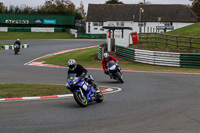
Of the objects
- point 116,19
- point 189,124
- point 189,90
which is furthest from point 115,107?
point 116,19

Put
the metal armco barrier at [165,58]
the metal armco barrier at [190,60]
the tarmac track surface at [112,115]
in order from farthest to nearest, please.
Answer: the metal armco barrier at [165,58], the metal armco barrier at [190,60], the tarmac track surface at [112,115]

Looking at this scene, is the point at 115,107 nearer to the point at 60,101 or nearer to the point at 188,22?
the point at 60,101

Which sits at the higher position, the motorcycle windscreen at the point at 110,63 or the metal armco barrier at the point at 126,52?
the motorcycle windscreen at the point at 110,63

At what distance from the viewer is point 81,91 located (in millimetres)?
10141

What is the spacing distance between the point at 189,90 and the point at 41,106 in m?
6.19

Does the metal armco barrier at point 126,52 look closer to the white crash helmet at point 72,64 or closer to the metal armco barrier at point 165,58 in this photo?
the metal armco barrier at point 165,58

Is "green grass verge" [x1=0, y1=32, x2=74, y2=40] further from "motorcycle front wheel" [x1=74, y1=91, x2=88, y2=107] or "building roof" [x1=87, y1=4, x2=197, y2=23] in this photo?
"motorcycle front wheel" [x1=74, y1=91, x2=88, y2=107]

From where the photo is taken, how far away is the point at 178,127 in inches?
293

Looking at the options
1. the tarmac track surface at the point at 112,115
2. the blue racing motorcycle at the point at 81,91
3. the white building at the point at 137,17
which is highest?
the white building at the point at 137,17

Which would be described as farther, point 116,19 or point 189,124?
point 116,19

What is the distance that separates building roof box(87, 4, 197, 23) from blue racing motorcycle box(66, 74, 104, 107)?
75.1 m

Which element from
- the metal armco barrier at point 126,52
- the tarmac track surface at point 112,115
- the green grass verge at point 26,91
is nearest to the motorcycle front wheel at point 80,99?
the tarmac track surface at point 112,115

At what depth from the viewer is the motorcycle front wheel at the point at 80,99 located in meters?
9.90

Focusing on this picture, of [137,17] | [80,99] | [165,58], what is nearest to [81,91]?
[80,99]
